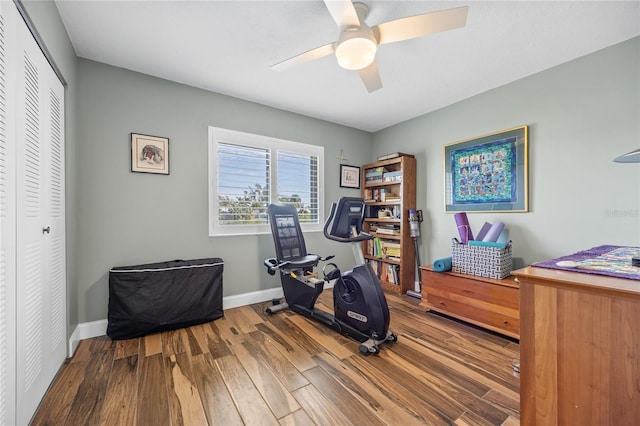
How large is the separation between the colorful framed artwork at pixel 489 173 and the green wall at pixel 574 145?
0.24 feet

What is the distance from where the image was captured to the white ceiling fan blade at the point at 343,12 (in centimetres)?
129

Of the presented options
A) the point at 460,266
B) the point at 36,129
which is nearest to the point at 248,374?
the point at 36,129

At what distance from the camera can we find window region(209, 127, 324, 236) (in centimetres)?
276

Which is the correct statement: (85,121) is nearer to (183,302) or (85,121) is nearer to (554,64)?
(183,302)

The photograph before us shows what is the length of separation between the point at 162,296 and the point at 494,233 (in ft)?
10.4


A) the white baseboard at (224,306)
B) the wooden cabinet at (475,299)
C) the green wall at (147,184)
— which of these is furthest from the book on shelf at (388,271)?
the green wall at (147,184)

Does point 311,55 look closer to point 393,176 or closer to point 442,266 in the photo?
point 393,176

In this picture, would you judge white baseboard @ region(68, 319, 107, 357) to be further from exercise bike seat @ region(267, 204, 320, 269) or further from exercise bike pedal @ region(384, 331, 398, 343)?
exercise bike pedal @ region(384, 331, 398, 343)

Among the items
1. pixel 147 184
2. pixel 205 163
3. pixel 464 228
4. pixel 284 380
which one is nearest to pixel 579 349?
pixel 284 380

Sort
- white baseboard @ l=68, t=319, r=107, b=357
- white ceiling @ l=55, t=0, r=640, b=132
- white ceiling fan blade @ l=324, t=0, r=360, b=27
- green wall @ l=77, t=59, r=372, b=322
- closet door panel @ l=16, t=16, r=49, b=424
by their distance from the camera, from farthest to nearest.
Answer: green wall @ l=77, t=59, r=372, b=322 < white baseboard @ l=68, t=319, r=107, b=357 < white ceiling @ l=55, t=0, r=640, b=132 < white ceiling fan blade @ l=324, t=0, r=360, b=27 < closet door panel @ l=16, t=16, r=49, b=424

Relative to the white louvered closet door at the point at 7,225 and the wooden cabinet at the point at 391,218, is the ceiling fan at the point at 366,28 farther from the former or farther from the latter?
the wooden cabinet at the point at 391,218

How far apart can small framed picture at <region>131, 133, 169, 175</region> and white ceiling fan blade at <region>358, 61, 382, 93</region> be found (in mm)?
1946

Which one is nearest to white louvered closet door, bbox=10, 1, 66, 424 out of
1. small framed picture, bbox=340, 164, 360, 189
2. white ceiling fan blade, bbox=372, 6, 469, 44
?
white ceiling fan blade, bbox=372, 6, 469, 44

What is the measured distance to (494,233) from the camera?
2484 millimetres
